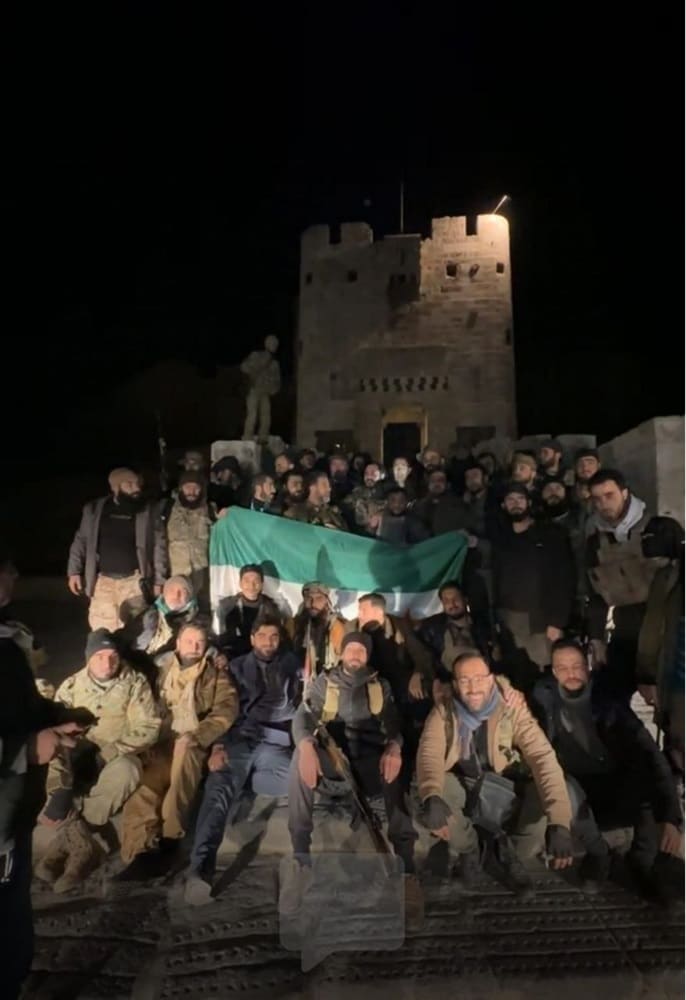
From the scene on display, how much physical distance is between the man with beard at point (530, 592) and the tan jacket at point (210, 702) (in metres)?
2.12

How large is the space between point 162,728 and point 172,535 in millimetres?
2134

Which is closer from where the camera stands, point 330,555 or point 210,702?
point 210,702

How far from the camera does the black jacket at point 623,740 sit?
3.54 metres

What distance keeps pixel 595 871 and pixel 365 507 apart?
415 centimetres

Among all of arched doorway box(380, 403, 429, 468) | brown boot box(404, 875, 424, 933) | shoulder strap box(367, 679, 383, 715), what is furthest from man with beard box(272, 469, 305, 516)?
arched doorway box(380, 403, 429, 468)

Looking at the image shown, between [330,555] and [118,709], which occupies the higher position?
[330,555]

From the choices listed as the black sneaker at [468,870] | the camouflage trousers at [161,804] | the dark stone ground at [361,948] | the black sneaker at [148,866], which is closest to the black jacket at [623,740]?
the dark stone ground at [361,948]

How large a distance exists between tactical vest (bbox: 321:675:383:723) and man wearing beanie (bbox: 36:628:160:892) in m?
0.99

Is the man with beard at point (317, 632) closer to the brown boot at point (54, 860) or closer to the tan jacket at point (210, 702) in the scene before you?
the tan jacket at point (210, 702)

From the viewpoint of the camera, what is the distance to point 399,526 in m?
6.23

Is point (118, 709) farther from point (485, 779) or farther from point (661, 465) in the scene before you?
point (661, 465)

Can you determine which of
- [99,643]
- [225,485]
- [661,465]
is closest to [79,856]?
[99,643]

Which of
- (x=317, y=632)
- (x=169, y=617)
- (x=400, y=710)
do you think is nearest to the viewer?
(x=400, y=710)

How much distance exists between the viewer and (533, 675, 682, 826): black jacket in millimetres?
3537
